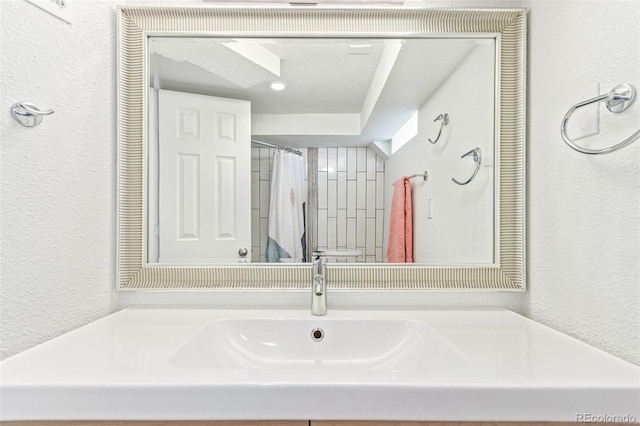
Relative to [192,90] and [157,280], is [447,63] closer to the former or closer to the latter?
[192,90]

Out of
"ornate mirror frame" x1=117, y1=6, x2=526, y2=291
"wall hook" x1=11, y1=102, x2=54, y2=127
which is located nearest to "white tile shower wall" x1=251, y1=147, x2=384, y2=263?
"ornate mirror frame" x1=117, y1=6, x2=526, y2=291

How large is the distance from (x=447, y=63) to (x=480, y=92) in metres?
0.14

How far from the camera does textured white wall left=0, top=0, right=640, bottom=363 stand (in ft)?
2.27

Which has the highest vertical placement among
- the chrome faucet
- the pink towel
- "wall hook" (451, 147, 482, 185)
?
"wall hook" (451, 147, 482, 185)

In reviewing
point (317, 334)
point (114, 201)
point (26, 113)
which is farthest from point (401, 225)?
point (26, 113)

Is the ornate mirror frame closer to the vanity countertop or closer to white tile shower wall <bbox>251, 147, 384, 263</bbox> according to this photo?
white tile shower wall <bbox>251, 147, 384, 263</bbox>

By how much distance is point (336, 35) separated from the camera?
1013 mm

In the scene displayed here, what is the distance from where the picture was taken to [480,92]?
104 centimetres

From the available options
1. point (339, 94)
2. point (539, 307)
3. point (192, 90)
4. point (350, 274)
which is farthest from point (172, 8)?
point (539, 307)

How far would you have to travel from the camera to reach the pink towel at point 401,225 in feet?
3.44

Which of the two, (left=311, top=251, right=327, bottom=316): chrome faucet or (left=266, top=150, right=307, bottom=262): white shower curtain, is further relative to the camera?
(left=266, top=150, right=307, bottom=262): white shower curtain

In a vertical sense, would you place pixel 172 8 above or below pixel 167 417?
above

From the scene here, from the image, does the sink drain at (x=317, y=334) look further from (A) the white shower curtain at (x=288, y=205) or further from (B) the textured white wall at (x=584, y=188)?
(B) the textured white wall at (x=584, y=188)

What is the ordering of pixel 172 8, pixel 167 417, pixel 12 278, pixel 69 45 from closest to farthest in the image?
pixel 167 417 < pixel 12 278 < pixel 69 45 < pixel 172 8
